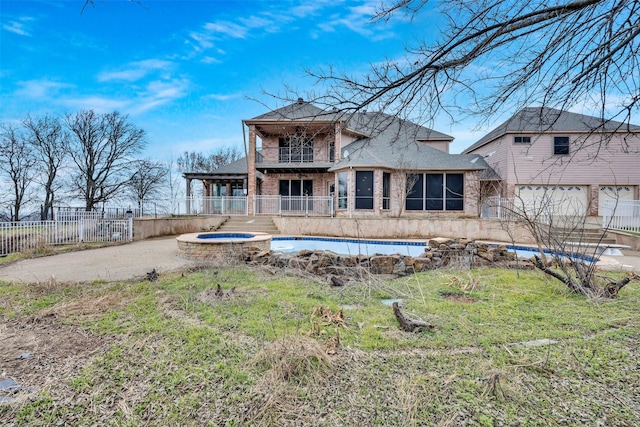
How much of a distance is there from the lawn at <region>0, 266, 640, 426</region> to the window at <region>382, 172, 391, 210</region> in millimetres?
13238

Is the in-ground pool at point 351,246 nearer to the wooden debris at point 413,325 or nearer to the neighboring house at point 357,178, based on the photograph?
the neighboring house at point 357,178

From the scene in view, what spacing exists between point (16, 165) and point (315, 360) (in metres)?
30.9

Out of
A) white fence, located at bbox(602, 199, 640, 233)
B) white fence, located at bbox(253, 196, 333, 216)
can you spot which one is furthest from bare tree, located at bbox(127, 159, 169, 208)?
white fence, located at bbox(602, 199, 640, 233)

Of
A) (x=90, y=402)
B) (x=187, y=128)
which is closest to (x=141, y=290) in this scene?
(x=90, y=402)

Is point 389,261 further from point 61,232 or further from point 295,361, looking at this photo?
point 61,232

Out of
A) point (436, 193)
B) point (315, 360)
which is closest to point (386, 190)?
point (436, 193)

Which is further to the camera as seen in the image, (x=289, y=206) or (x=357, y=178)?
(x=289, y=206)

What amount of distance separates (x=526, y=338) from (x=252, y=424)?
121 inches

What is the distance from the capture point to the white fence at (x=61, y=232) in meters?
9.79

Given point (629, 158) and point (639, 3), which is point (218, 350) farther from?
point (629, 158)

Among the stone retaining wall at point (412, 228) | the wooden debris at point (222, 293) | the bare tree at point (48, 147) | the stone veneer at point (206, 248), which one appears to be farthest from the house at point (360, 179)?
the bare tree at point (48, 147)

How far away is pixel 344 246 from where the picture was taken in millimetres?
12727

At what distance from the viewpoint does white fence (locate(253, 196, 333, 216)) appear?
19.0 metres

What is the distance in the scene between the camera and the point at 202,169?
118ft
